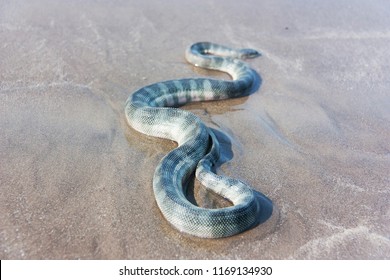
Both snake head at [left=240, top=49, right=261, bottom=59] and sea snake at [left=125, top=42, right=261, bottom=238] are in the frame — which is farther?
snake head at [left=240, top=49, right=261, bottom=59]

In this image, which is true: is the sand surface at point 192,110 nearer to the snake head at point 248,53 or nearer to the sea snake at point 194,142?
the sea snake at point 194,142

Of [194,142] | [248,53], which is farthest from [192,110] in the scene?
[248,53]

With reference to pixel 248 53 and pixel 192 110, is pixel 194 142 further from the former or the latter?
pixel 248 53

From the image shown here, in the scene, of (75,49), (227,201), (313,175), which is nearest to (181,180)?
(227,201)

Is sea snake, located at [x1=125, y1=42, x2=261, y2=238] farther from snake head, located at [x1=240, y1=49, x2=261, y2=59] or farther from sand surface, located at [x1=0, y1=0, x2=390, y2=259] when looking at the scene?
sand surface, located at [x1=0, y1=0, x2=390, y2=259]

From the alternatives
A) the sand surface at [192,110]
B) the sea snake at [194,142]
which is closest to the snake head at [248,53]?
the sea snake at [194,142]

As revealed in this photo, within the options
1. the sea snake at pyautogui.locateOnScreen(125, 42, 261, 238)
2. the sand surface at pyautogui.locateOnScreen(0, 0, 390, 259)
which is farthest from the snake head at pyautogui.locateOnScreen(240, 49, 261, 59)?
the sand surface at pyautogui.locateOnScreen(0, 0, 390, 259)
